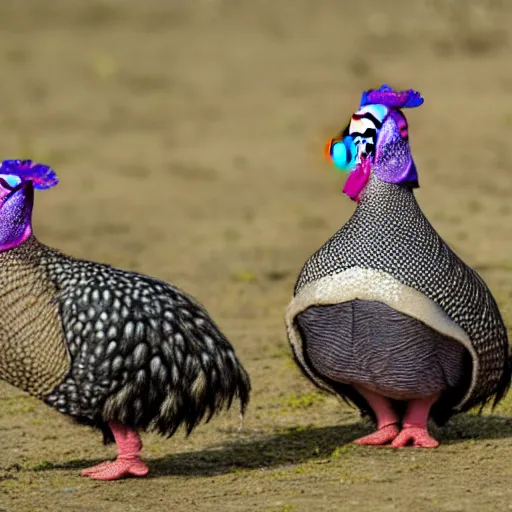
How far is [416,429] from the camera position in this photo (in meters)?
6.20

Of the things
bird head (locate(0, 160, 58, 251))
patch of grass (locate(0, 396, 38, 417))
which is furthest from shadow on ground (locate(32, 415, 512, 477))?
bird head (locate(0, 160, 58, 251))

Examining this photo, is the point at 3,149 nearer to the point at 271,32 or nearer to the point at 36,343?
the point at 271,32

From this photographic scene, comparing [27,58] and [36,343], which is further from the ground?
[27,58]

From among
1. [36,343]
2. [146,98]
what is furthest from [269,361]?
[146,98]

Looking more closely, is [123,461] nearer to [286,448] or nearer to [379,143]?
[286,448]

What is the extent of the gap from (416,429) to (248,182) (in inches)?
296

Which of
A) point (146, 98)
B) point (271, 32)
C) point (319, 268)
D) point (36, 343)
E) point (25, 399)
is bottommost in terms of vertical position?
point (25, 399)

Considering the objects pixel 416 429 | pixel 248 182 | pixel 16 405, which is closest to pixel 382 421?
pixel 416 429

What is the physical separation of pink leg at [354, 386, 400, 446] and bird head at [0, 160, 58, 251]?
1.73 m

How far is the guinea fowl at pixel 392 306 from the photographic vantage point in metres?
5.80

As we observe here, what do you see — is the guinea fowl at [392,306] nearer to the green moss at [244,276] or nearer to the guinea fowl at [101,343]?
the guinea fowl at [101,343]

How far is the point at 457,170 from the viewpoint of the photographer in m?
13.7

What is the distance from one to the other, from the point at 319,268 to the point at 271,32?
15.1 meters

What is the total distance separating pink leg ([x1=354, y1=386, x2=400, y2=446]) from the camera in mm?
6262
